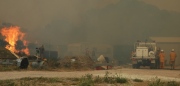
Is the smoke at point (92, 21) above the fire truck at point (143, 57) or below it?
above

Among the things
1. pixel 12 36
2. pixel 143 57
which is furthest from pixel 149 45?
pixel 12 36

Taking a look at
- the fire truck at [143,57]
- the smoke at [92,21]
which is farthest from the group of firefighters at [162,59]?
the smoke at [92,21]

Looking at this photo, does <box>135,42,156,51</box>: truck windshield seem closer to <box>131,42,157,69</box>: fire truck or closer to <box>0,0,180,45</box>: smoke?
<box>131,42,157,69</box>: fire truck

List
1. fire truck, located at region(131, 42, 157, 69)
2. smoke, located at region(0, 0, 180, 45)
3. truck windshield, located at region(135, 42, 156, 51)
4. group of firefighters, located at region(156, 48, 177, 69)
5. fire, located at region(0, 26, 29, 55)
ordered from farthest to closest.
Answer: smoke, located at region(0, 0, 180, 45) → fire, located at region(0, 26, 29, 55) → truck windshield, located at region(135, 42, 156, 51) → fire truck, located at region(131, 42, 157, 69) → group of firefighters, located at region(156, 48, 177, 69)

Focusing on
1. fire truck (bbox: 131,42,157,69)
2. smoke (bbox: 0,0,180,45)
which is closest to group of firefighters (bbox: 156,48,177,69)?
fire truck (bbox: 131,42,157,69)

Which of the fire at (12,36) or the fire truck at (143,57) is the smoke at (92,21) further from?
the fire truck at (143,57)

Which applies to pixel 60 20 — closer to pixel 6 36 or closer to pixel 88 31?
pixel 88 31

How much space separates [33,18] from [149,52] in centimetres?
2012

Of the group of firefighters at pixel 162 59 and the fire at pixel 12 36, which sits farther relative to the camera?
the fire at pixel 12 36

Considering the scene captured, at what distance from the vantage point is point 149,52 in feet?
87.4

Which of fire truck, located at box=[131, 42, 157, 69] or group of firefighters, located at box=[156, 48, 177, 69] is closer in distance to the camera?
group of firefighters, located at box=[156, 48, 177, 69]

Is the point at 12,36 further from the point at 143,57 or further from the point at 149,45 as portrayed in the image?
the point at 149,45

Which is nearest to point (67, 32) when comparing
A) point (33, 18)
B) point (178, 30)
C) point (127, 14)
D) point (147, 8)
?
point (33, 18)

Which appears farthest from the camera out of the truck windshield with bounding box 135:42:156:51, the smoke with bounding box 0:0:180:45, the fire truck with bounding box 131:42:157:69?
the smoke with bounding box 0:0:180:45
